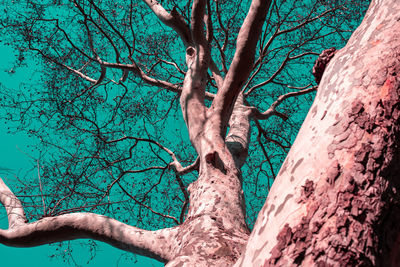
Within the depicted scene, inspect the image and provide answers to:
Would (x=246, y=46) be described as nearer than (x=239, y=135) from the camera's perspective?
Yes

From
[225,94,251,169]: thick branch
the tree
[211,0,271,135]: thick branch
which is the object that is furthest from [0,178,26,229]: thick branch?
[211,0,271,135]: thick branch

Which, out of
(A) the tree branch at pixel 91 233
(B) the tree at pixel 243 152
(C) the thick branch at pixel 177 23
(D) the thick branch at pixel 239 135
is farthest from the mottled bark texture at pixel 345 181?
(C) the thick branch at pixel 177 23

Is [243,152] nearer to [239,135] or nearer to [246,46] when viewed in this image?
[239,135]

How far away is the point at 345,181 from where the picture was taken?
0.93 meters

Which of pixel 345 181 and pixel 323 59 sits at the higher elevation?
pixel 323 59

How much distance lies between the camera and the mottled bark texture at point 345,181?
86 cm

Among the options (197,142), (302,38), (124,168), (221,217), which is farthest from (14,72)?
(302,38)

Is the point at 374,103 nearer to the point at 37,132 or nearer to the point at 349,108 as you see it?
the point at 349,108

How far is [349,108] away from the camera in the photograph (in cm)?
107

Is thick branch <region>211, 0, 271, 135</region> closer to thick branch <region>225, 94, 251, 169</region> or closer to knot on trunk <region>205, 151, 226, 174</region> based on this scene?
knot on trunk <region>205, 151, 226, 174</region>

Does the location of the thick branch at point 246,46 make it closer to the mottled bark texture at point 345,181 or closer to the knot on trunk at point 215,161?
the knot on trunk at point 215,161

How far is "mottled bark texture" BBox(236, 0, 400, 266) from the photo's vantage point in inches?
33.9

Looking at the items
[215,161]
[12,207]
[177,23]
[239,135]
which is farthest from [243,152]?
[12,207]

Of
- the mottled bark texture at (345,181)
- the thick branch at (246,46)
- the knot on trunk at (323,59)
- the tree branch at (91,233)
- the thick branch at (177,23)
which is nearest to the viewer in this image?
the mottled bark texture at (345,181)
